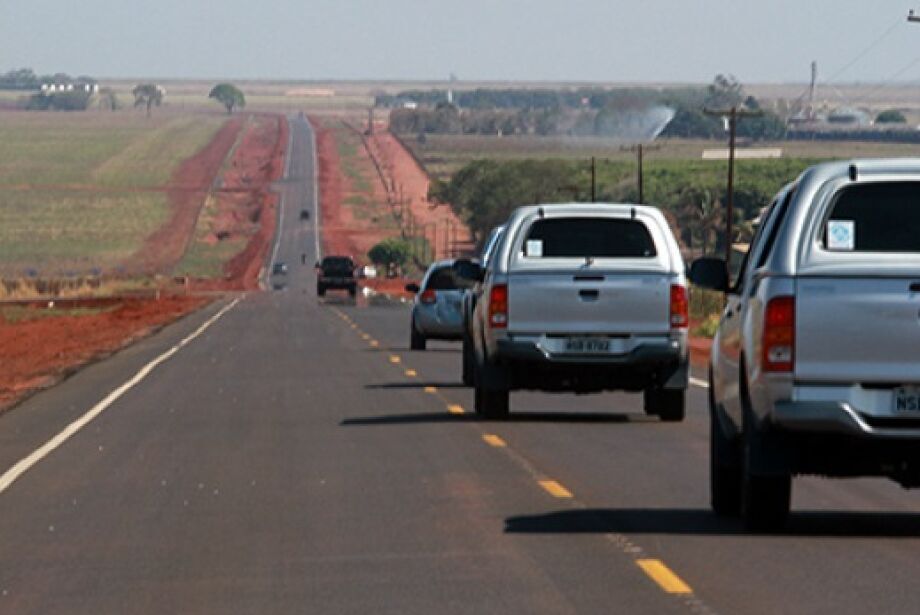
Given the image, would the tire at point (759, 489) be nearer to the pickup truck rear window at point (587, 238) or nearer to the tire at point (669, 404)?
the tire at point (669, 404)

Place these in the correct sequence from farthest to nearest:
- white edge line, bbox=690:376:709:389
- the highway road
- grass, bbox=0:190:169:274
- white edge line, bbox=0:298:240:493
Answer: grass, bbox=0:190:169:274
white edge line, bbox=690:376:709:389
white edge line, bbox=0:298:240:493
the highway road

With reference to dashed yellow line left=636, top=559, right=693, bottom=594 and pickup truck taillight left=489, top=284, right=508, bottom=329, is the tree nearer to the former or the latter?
pickup truck taillight left=489, top=284, right=508, bottom=329

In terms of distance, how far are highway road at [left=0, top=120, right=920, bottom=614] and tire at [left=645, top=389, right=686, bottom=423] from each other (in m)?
0.17

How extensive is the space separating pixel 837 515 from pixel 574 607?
4.69 metres

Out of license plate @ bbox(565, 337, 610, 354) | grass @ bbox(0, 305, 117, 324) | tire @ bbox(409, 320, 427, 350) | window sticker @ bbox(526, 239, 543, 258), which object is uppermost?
window sticker @ bbox(526, 239, 543, 258)

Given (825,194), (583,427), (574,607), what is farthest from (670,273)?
(574,607)

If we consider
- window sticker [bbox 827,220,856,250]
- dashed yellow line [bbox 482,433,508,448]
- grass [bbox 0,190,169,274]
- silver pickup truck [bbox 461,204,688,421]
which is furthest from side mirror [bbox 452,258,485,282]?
grass [bbox 0,190,169,274]

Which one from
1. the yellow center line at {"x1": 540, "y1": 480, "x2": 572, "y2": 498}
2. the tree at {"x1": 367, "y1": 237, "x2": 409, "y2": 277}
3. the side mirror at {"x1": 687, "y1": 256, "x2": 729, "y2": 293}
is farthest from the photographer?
the tree at {"x1": 367, "y1": 237, "x2": 409, "y2": 277}

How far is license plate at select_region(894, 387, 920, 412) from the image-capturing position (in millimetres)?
14578

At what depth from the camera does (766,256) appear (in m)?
15.5

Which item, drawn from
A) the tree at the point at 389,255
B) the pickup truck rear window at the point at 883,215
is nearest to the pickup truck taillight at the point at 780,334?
the pickup truck rear window at the point at 883,215

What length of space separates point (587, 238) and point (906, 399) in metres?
12.2

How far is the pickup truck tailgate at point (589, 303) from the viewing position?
25.3 metres

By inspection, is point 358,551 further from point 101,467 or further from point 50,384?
point 50,384
